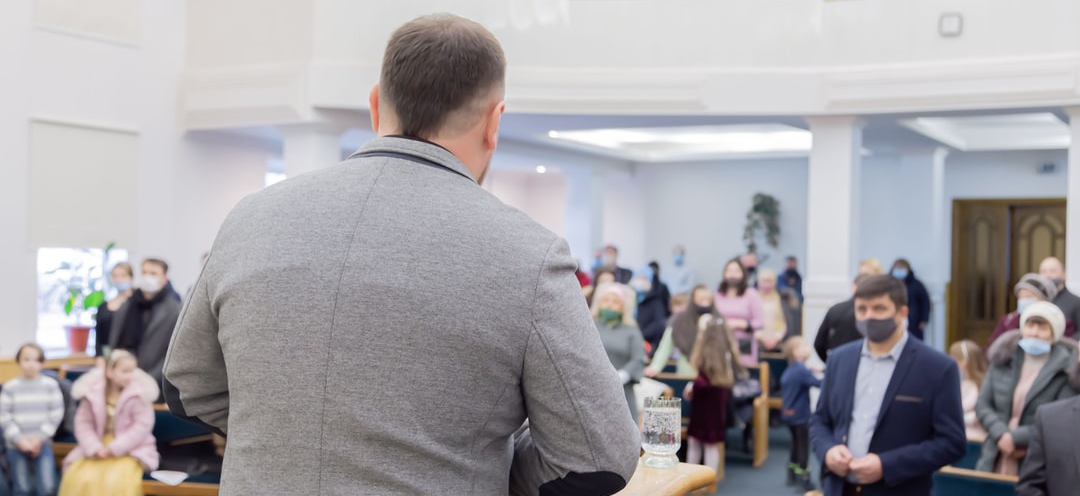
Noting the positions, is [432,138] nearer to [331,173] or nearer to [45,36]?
[331,173]

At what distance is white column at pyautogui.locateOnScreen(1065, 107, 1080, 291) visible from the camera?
31.8 feet

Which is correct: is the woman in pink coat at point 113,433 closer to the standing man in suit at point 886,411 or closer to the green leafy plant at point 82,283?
the standing man in suit at point 886,411

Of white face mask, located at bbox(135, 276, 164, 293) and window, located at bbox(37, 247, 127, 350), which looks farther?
window, located at bbox(37, 247, 127, 350)

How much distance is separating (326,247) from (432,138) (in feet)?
0.68

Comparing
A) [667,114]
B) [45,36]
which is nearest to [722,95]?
[667,114]

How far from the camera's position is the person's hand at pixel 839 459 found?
4.01 metres

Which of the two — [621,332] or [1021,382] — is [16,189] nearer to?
[621,332]

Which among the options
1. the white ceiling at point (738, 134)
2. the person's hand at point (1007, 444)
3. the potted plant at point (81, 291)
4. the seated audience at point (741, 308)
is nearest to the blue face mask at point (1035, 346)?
the person's hand at point (1007, 444)

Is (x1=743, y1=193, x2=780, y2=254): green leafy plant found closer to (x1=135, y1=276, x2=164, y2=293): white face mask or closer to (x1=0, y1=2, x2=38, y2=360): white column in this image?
(x1=0, y1=2, x2=38, y2=360): white column

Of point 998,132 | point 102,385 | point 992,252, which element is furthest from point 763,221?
point 102,385

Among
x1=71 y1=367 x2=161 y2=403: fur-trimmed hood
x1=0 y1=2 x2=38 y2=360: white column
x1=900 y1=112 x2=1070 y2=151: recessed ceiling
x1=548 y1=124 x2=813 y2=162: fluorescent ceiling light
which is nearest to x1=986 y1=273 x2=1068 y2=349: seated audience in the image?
x1=900 y1=112 x2=1070 y2=151: recessed ceiling

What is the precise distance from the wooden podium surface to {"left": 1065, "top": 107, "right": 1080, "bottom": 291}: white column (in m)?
8.83

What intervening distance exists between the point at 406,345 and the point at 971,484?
154 inches

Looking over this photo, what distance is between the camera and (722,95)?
428 inches
